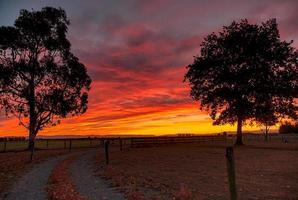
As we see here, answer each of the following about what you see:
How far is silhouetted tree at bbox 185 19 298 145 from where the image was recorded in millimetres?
50281

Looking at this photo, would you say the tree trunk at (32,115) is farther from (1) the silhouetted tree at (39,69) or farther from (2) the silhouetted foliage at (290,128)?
(2) the silhouetted foliage at (290,128)

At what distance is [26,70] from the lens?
45188 mm

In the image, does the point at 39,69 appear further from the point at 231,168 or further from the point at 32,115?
the point at 231,168

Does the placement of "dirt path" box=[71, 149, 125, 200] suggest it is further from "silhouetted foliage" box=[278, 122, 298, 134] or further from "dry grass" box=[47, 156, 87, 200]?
"silhouetted foliage" box=[278, 122, 298, 134]

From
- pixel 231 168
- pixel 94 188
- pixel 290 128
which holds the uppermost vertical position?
pixel 290 128

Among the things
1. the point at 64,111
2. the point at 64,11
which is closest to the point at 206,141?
the point at 64,111

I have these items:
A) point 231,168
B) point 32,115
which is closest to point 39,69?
point 32,115

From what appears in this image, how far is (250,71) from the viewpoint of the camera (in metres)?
50.6

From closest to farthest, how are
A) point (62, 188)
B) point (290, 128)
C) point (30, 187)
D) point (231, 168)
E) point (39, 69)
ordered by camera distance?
1. point (231, 168)
2. point (62, 188)
3. point (30, 187)
4. point (39, 69)
5. point (290, 128)

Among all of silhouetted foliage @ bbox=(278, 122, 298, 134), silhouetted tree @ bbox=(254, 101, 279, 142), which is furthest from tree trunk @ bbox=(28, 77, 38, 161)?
silhouetted foliage @ bbox=(278, 122, 298, 134)

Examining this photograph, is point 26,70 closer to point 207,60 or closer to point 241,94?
point 207,60

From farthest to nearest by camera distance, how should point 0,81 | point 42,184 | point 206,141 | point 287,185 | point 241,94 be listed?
point 206,141
point 241,94
point 0,81
point 287,185
point 42,184

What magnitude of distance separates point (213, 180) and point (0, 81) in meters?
33.9

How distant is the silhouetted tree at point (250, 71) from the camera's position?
5028 cm
